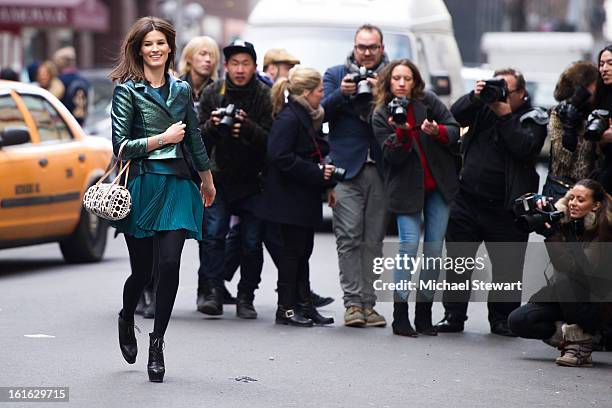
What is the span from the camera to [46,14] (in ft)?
127

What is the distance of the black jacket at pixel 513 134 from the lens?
32.1 feet

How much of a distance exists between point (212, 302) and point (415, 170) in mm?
1758

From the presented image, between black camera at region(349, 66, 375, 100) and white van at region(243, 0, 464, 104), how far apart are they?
20.8ft

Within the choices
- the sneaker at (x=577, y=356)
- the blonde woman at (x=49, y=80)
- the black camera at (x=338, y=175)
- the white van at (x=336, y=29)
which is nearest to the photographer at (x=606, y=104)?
the sneaker at (x=577, y=356)

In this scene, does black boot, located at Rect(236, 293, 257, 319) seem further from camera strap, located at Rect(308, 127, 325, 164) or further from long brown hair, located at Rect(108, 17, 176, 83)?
long brown hair, located at Rect(108, 17, 176, 83)

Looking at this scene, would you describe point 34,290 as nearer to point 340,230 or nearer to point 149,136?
point 340,230

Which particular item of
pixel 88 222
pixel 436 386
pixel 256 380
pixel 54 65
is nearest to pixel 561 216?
pixel 436 386

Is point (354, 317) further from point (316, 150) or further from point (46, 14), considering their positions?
point (46, 14)

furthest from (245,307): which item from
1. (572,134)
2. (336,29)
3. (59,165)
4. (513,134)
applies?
(336,29)

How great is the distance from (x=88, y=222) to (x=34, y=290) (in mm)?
2061

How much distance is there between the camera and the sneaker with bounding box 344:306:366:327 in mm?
10172

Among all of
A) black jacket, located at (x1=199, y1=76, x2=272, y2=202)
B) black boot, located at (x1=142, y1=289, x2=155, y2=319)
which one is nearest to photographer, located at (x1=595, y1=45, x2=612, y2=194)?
black jacket, located at (x1=199, y1=76, x2=272, y2=202)

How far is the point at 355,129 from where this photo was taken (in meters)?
10.3

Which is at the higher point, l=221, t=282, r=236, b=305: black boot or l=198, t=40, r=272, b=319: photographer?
l=198, t=40, r=272, b=319: photographer
